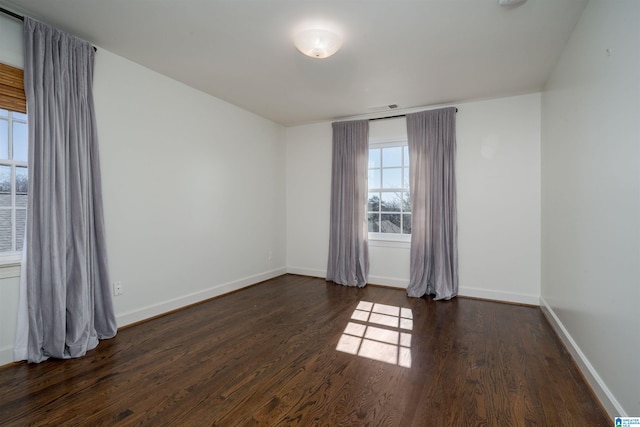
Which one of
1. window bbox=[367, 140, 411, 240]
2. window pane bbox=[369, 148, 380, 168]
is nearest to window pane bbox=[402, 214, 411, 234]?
window bbox=[367, 140, 411, 240]

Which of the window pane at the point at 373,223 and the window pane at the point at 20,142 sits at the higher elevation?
the window pane at the point at 20,142

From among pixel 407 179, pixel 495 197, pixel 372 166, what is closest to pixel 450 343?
pixel 495 197

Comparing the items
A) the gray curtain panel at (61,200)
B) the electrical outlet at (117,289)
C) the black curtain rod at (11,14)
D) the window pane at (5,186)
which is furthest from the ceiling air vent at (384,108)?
the window pane at (5,186)

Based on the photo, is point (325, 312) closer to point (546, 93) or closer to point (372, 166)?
point (372, 166)

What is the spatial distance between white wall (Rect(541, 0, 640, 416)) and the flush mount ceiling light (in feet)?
5.66

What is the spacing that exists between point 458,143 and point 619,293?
9.32ft

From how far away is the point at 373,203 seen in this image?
4816 millimetres

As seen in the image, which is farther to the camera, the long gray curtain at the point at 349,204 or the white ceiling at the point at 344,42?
the long gray curtain at the point at 349,204

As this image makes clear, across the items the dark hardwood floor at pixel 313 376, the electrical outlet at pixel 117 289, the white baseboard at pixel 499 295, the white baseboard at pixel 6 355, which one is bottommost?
the dark hardwood floor at pixel 313 376

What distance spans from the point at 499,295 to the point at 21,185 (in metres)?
5.05

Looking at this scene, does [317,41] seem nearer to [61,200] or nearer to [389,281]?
[61,200]

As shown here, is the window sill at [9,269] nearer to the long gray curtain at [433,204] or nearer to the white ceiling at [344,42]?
the white ceiling at [344,42]

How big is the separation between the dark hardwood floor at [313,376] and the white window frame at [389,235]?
4.51ft

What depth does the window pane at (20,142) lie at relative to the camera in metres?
2.34
